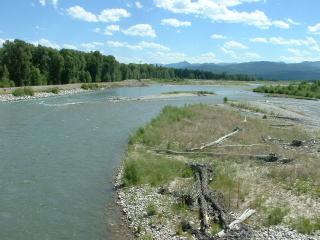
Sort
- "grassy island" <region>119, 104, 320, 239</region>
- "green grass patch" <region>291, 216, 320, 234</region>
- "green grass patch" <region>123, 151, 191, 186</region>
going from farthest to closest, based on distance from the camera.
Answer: "green grass patch" <region>123, 151, 191, 186</region>, "grassy island" <region>119, 104, 320, 239</region>, "green grass patch" <region>291, 216, 320, 234</region>

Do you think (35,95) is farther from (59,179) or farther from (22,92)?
(59,179)

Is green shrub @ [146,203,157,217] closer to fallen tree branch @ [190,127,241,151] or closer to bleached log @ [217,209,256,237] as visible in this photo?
bleached log @ [217,209,256,237]

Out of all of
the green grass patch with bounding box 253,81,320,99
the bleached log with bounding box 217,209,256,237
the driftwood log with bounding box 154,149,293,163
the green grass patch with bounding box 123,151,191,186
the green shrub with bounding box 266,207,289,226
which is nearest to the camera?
the bleached log with bounding box 217,209,256,237

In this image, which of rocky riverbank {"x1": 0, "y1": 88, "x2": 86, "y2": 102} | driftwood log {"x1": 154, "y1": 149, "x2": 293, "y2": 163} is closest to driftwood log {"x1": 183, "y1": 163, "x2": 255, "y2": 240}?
driftwood log {"x1": 154, "y1": 149, "x2": 293, "y2": 163}

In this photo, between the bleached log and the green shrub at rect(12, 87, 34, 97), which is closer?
the bleached log

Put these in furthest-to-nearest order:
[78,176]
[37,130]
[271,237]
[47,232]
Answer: [37,130]
[78,176]
[47,232]
[271,237]

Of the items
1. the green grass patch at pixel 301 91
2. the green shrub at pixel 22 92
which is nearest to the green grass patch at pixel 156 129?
the green shrub at pixel 22 92

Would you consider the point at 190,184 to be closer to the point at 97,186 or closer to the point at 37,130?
the point at 97,186

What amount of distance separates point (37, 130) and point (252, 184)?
28672 mm

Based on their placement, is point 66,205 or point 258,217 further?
point 66,205

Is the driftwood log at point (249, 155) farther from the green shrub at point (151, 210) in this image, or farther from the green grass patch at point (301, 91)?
the green grass patch at point (301, 91)

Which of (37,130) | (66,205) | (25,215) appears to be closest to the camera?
(25,215)

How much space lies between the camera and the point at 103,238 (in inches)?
722

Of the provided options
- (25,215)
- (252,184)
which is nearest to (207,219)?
(252,184)
